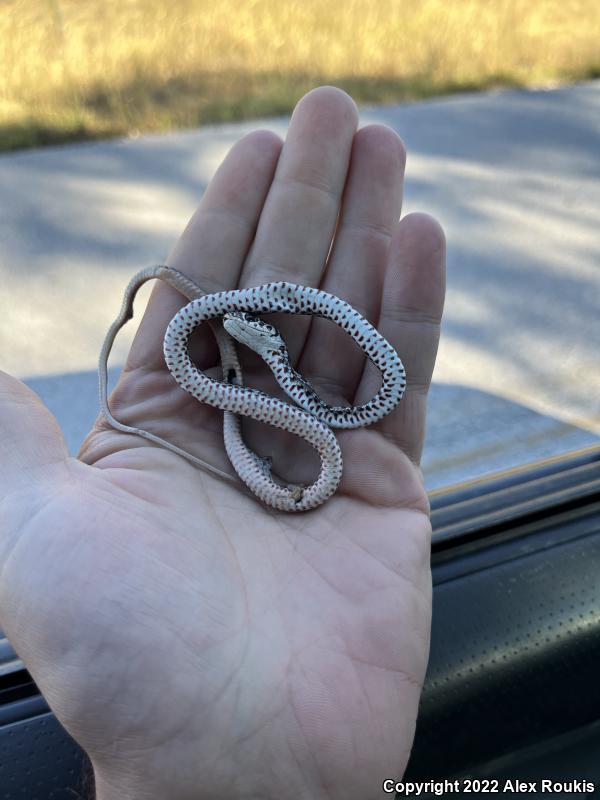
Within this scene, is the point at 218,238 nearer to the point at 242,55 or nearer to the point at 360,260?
the point at 360,260

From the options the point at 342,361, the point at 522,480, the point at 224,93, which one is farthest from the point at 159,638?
the point at 224,93

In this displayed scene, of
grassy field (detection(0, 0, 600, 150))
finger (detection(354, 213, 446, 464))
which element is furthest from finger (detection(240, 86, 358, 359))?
grassy field (detection(0, 0, 600, 150))

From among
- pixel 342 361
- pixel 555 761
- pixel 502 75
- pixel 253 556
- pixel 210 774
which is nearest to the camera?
pixel 210 774

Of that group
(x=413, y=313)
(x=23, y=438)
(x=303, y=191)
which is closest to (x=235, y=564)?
(x=23, y=438)

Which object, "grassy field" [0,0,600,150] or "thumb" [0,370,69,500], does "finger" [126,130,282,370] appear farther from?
"grassy field" [0,0,600,150]

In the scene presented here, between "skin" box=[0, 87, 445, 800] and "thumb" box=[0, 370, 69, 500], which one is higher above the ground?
"thumb" box=[0, 370, 69, 500]

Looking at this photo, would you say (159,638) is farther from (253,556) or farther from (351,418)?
(351,418)

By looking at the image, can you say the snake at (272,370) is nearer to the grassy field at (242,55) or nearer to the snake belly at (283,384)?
the snake belly at (283,384)
